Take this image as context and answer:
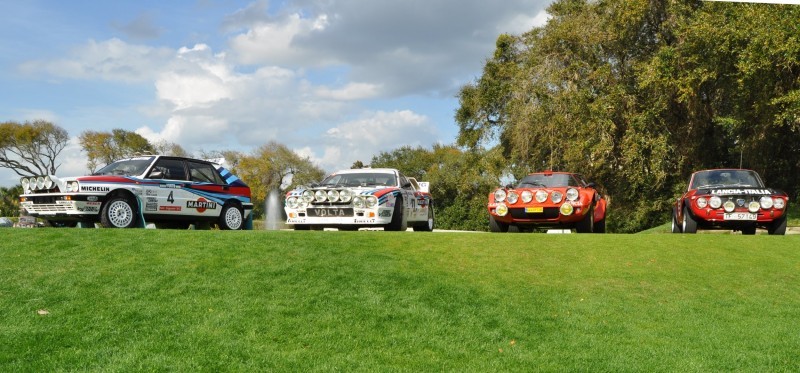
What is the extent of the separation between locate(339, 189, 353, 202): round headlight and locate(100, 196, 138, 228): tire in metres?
3.75

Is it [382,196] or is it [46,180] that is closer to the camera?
[46,180]

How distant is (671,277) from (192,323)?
6.58 m

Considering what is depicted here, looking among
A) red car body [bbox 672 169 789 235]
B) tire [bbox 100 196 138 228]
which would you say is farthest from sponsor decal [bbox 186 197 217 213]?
red car body [bbox 672 169 789 235]

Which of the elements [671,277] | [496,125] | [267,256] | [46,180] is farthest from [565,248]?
[496,125]

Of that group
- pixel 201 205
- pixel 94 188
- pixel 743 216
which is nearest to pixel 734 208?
pixel 743 216

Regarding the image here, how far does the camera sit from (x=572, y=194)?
550 inches

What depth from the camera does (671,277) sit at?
970 cm

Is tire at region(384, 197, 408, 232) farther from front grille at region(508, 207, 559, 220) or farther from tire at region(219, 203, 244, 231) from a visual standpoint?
tire at region(219, 203, 244, 231)

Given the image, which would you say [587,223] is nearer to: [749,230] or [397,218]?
[397,218]

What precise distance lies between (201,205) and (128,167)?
1522mm

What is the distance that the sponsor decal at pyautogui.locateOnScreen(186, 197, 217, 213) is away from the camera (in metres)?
13.4

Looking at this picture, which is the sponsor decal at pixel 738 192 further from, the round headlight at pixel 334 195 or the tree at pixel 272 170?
the tree at pixel 272 170

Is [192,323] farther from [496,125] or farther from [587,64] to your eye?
[496,125]

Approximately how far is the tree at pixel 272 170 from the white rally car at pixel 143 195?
55.8 metres
